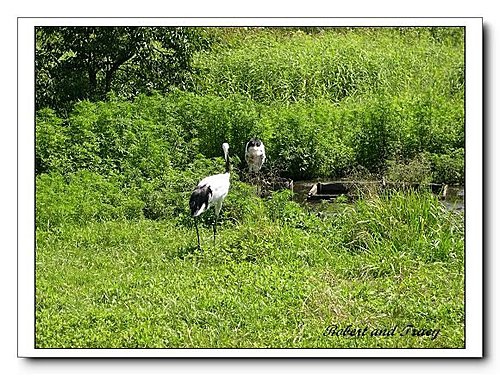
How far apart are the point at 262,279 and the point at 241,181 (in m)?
0.48

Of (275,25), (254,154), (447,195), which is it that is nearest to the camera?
(275,25)

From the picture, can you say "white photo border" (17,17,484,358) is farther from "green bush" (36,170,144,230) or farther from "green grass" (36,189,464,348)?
"green bush" (36,170,144,230)

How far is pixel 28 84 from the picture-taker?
5199 millimetres

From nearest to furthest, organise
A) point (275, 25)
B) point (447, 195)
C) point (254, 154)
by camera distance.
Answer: point (275, 25) < point (447, 195) < point (254, 154)

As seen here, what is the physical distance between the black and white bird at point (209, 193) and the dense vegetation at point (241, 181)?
0.14 ft

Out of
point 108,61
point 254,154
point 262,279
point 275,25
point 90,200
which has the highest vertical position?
point 275,25

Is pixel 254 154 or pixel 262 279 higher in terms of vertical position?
pixel 254 154

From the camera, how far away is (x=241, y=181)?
547cm

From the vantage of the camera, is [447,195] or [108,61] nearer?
[447,195]

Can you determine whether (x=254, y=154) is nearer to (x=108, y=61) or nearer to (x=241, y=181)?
(x=241, y=181)

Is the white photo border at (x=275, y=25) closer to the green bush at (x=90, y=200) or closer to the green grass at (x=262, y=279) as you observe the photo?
the green grass at (x=262, y=279)

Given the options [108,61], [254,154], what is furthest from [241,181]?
[108,61]

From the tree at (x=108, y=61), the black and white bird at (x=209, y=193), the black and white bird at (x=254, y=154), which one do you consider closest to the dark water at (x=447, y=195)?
the black and white bird at (x=254, y=154)
